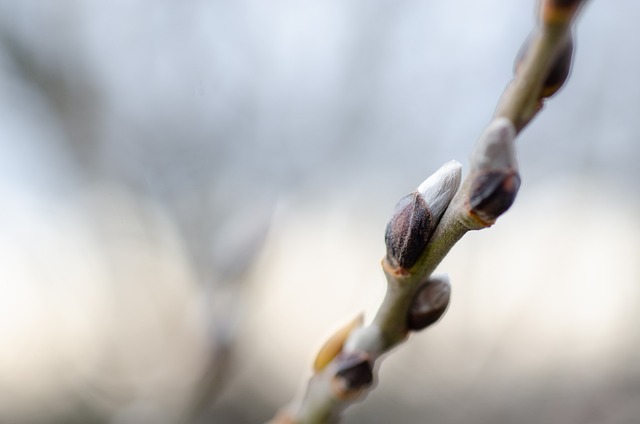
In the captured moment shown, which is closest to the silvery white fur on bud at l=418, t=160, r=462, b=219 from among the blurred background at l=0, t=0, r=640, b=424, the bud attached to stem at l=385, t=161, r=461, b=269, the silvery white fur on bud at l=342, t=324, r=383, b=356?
the bud attached to stem at l=385, t=161, r=461, b=269

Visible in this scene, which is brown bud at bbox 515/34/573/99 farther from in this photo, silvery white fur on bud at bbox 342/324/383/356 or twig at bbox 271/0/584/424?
silvery white fur on bud at bbox 342/324/383/356

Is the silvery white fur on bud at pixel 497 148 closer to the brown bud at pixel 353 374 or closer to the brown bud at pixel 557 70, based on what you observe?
the brown bud at pixel 557 70

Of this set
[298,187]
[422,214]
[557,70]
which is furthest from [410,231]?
[298,187]

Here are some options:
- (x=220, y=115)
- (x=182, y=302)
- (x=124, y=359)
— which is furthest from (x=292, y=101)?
(x=124, y=359)

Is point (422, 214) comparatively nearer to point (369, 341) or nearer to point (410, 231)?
point (410, 231)

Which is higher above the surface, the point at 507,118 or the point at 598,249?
the point at 598,249

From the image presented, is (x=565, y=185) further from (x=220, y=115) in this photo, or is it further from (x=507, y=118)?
(x=507, y=118)
